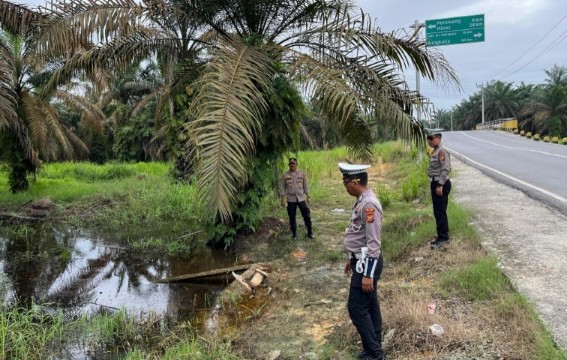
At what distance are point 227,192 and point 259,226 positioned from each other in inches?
152

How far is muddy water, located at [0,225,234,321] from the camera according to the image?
6262 mm

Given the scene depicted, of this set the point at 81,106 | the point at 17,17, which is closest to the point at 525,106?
the point at 81,106

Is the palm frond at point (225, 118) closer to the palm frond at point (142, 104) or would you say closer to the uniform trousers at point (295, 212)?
the uniform trousers at point (295, 212)

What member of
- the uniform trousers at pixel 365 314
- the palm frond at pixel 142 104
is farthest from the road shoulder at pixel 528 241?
the palm frond at pixel 142 104

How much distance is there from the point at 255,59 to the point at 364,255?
409cm

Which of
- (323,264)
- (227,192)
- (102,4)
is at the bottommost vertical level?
(323,264)

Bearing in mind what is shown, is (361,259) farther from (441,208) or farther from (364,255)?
(441,208)

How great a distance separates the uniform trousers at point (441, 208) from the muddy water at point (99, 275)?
10.3 ft

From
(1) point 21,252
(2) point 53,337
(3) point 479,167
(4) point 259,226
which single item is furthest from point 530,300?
(3) point 479,167

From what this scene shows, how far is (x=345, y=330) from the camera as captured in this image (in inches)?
179

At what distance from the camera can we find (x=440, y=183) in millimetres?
6211

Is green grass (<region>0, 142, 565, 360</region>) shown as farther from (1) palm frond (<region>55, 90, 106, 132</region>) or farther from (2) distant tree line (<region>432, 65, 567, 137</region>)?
(2) distant tree line (<region>432, 65, 567, 137</region>)

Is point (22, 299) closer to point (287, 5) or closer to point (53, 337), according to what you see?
point (53, 337)

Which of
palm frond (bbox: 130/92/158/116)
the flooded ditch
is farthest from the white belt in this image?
palm frond (bbox: 130/92/158/116)
